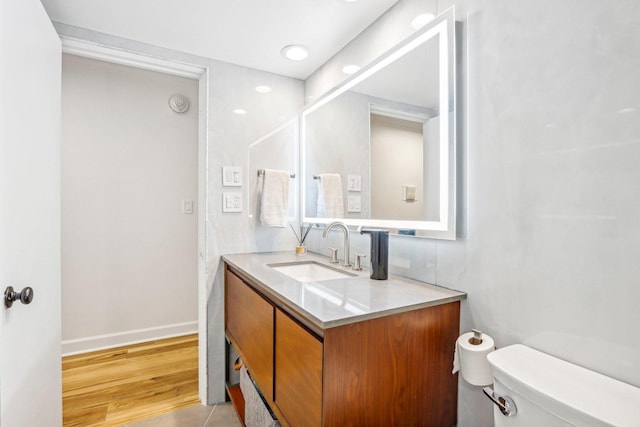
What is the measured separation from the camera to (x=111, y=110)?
254 cm

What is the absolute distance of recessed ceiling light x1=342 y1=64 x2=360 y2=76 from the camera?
1659mm

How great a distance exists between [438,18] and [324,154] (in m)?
0.98

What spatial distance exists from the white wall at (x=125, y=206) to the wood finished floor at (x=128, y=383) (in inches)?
8.5

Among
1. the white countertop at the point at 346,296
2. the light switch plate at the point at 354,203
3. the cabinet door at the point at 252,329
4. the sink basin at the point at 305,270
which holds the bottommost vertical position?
the cabinet door at the point at 252,329

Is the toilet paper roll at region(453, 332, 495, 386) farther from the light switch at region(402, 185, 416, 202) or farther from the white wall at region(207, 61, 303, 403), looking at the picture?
the white wall at region(207, 61, 303, 403)

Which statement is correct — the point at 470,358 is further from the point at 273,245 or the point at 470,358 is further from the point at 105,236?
the point at 105,236

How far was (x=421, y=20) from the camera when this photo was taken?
1.26 metres

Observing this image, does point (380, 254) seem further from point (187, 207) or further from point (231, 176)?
point (187, 207)

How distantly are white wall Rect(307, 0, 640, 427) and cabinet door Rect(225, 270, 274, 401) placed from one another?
27.3 inches

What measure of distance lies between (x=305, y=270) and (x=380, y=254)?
2.08 ft

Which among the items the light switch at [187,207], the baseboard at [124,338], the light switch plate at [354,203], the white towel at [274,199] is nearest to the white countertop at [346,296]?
the light switch plate at [354,203]

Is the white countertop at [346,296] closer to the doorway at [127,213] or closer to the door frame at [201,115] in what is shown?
the door frame at [201,115]

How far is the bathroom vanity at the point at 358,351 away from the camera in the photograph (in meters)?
0.86

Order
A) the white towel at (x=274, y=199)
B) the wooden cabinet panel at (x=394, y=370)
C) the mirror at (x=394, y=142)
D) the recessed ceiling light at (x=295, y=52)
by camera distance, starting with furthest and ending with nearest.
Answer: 1. the white towel at (x=274, y=199)
2. the recessed ceiling light at (x=295, y=52)
3. the mirror at (x=394, y=142)
4. the wooden cabinet panel at (x=394, y=370)
